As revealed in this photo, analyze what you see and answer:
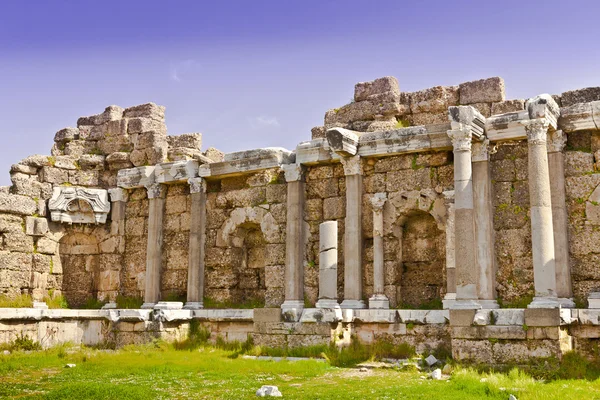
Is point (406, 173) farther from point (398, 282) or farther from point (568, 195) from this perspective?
point (568, 195)

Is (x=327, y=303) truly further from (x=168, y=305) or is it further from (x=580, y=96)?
(x=580, y=96)

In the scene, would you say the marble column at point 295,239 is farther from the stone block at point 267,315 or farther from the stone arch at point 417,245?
the stone arch at point 417,245

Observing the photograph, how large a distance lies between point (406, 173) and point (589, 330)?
4881 mm

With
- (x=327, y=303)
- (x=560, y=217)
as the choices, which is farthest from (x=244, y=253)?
(x=560, y=217)

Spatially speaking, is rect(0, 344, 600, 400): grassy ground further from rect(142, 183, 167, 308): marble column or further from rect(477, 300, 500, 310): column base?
rect(142, 183, 167, 308): marble column

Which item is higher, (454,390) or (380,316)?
(380,316)

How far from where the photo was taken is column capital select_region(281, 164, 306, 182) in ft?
53.1

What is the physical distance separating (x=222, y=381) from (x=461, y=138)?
648cm

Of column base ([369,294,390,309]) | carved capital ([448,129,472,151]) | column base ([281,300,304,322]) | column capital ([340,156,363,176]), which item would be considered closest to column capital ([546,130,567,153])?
carved capital ([448,129,472,151])

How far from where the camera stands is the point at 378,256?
49.2 ft

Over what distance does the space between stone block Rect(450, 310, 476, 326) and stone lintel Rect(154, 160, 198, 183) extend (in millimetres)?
7915

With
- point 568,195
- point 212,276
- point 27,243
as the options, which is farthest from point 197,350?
point 568,195

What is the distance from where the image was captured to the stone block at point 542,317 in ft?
38.9

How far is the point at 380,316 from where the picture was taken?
1430cm
